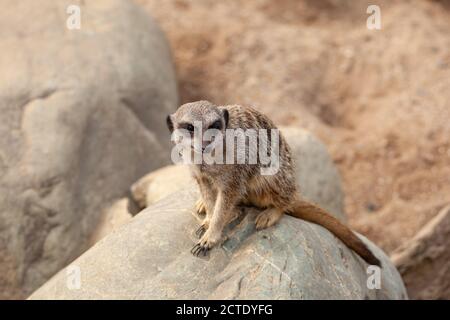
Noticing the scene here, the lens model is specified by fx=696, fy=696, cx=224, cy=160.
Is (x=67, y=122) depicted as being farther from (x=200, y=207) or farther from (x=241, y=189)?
(x=241, y=189)

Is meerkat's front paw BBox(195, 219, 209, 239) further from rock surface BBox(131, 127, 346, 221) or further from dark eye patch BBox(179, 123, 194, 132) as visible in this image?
rock surface BBox(131, 127, 346, 221)

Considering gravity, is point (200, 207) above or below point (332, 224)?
above

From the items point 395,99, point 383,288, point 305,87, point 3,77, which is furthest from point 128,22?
point 383,288

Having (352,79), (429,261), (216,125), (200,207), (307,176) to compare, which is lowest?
(429,261)

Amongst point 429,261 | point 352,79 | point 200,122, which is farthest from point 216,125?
point 352,79

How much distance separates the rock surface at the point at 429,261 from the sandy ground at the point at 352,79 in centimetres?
125

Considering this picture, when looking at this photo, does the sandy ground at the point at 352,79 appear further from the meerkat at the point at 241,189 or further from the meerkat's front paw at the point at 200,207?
the meerkat's front paw at the point at 200,207

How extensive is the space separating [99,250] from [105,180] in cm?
206

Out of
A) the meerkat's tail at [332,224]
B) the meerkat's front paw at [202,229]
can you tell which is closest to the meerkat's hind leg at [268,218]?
the meerkat's tail at [332,224]

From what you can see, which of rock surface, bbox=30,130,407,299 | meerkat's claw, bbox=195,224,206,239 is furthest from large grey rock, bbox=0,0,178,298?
meerkat's claw, bbox=195,224,206,239

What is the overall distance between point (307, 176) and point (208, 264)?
2.36 meters

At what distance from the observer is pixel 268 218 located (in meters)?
4.42

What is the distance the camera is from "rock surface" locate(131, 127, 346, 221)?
602 centimetres

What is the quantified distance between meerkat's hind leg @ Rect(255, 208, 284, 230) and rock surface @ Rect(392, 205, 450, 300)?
190 cm
